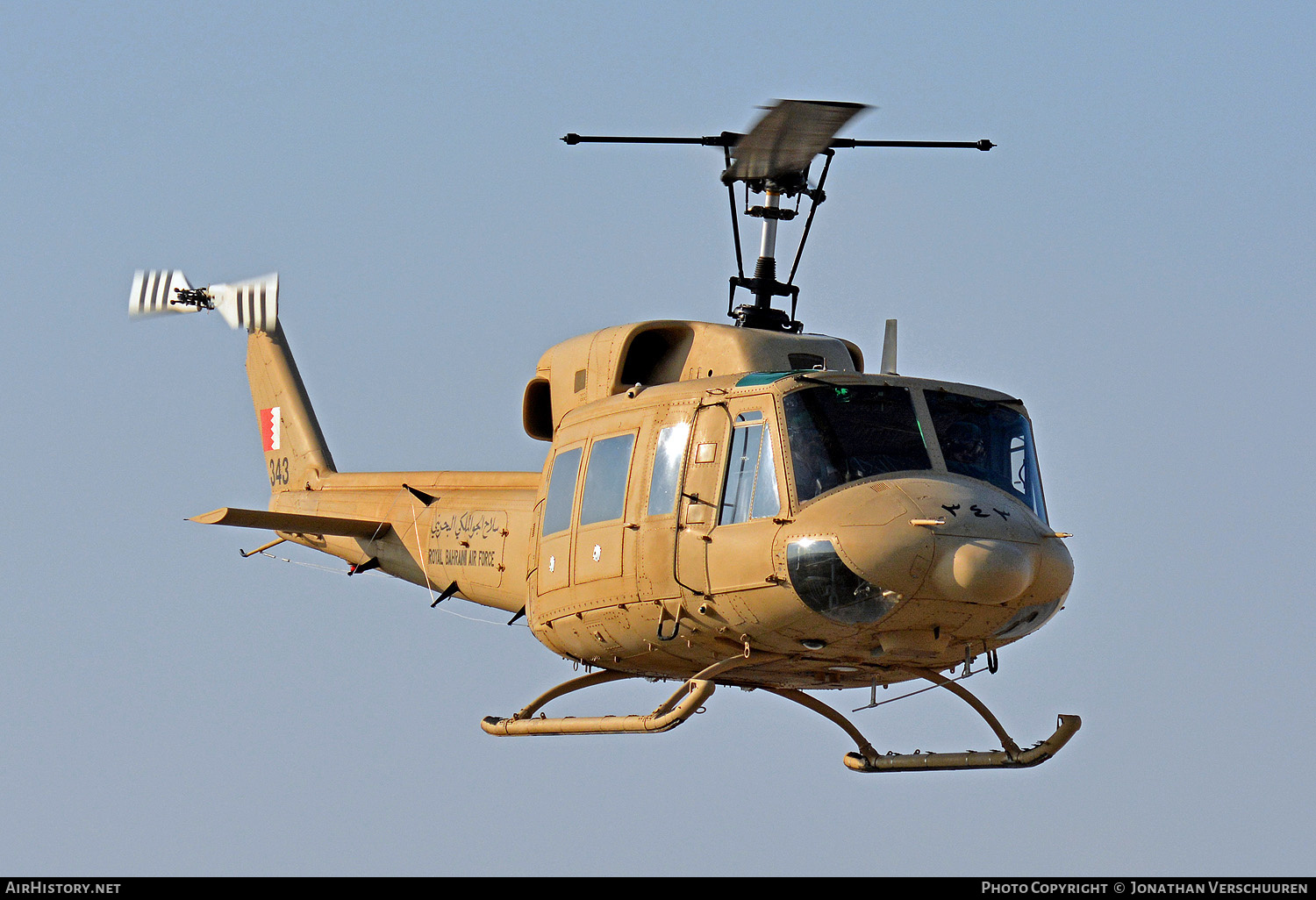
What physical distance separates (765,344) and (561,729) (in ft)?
13.4

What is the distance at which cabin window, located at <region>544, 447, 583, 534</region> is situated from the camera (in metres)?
17.9

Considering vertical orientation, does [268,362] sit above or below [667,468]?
below

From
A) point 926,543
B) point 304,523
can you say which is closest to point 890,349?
point 926,543

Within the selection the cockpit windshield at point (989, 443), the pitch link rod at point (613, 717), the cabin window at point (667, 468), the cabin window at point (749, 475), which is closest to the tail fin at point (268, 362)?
the pitch link rod at point (613, 717)

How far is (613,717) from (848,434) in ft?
11.8

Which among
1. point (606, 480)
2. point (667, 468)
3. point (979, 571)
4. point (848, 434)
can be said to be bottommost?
point (979, 571)

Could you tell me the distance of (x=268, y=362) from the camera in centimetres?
2539

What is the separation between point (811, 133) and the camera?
17875 mm

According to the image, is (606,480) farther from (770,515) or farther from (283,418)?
(283,418)

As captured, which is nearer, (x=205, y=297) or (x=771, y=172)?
(x=771, y=172)

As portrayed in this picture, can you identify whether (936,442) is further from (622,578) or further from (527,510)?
(527,510)

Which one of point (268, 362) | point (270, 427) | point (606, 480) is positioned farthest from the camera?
point (268, 362)

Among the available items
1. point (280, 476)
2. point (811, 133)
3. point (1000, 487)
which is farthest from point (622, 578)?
point (280, 476)

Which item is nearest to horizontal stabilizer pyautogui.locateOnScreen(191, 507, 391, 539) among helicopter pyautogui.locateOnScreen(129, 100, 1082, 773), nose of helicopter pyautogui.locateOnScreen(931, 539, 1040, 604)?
helicopter pyautogui.locateOnScreen(129, 100, 1082, 773)
